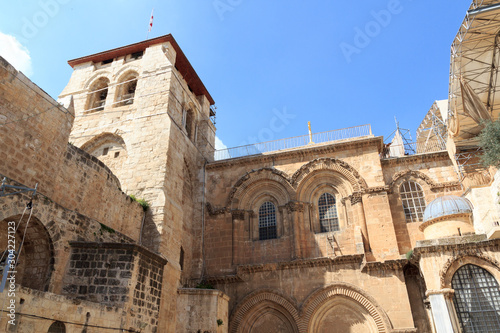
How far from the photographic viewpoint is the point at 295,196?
54.4 ft

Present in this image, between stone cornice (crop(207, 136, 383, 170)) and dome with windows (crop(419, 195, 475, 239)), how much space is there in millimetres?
4083

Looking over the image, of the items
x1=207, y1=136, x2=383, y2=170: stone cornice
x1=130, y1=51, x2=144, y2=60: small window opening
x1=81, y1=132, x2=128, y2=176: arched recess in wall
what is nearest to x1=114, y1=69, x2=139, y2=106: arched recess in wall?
x1=130, y1=51, x2=144, y2=60: small window opening

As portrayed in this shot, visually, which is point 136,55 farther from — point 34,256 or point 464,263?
point 464,263

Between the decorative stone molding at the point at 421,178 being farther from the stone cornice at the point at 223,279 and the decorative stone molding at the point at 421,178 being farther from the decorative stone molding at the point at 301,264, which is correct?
the stone cornice at the point at 223,279

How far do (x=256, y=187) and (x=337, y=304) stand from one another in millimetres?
6046

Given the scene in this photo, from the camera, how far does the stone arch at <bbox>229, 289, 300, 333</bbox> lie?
1469 cm

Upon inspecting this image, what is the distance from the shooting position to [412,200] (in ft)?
51.9

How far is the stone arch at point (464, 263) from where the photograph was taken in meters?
11.7

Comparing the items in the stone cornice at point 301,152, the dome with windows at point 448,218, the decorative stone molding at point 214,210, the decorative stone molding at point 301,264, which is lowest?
the decorative stone molding at point 301,264

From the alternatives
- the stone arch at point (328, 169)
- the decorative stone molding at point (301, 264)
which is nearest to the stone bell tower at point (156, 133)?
the decorative stone molding at point (301, 264)

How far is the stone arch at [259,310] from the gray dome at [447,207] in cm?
601

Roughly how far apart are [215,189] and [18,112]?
925 centimetres

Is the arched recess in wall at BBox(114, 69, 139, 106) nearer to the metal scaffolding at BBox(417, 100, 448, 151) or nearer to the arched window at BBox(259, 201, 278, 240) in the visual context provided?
the arched window at BBox(259, 201, 278, 240)

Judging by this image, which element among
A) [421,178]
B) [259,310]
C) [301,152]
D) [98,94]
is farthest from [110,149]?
[421,178]
